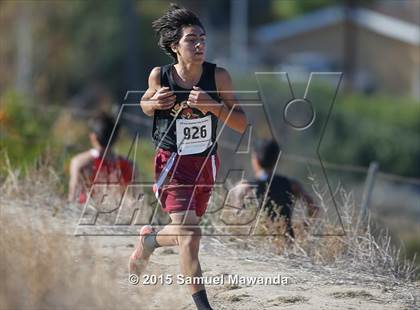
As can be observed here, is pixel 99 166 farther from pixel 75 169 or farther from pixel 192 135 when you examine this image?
pixel 192 135

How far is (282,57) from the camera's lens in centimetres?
5759

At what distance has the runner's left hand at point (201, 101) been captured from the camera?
676 centimetres

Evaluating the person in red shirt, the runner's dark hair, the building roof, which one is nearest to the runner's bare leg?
the runner's dark hair

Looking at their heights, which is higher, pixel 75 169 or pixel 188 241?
pixel 188 241

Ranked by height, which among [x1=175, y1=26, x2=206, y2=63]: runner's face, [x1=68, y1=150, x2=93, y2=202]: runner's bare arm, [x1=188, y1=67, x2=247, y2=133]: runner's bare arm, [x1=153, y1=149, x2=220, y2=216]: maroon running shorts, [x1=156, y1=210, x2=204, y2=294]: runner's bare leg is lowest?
[x1=68, y1=150, x2=93, y2=202]: runner's bare arm

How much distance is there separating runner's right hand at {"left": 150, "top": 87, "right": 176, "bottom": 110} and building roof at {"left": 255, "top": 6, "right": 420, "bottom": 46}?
43915mm

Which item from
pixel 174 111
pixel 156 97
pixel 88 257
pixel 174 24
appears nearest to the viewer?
pixel 88 257

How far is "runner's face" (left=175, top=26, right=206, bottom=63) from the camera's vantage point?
696 centimetres

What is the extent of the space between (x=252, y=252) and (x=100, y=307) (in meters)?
3.00

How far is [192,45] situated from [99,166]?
11.9 feet

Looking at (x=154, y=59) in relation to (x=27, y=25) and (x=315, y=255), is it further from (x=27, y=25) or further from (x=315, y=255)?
(x=315, y=255)

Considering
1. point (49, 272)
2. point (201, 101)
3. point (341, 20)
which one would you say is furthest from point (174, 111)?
point (341, 20)

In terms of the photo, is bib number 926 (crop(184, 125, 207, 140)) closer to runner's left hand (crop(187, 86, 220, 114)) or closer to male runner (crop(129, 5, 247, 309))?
male runner (crop(129, 5, 247, 309))

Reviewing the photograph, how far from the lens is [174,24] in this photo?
7.20 metres
